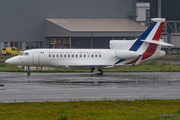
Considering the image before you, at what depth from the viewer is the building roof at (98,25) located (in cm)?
6944

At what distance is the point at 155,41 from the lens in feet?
111

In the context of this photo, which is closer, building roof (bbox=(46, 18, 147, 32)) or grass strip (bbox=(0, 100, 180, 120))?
grass strip (bbox=(0, 100, 180, 120))

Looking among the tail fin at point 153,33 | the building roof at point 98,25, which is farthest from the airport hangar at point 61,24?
the tail fin at point 153,33

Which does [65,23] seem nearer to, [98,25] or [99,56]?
[98,25]

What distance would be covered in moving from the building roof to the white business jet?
34.3 m

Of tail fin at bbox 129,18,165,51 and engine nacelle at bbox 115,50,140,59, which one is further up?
tail fin at bbox 129,18,165,51

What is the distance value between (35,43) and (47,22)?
7065 mm

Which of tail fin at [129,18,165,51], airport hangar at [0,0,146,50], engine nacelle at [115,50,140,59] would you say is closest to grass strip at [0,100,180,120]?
engine nacelle at [115,50,140,59]

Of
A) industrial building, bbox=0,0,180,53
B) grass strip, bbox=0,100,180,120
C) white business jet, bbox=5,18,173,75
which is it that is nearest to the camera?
grass strip, bbox=0,100,180,120

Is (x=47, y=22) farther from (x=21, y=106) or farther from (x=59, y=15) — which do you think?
(x=21, y=106)

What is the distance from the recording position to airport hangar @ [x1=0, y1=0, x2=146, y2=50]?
2746 inches

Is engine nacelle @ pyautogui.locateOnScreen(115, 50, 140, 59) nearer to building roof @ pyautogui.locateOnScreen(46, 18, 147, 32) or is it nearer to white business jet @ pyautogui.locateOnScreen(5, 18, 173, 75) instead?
white business jet @ pyautogui.locateOnScreen(5, 18, 173, 75)

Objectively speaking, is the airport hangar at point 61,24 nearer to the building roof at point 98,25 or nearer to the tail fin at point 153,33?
the building roof at point 98,25

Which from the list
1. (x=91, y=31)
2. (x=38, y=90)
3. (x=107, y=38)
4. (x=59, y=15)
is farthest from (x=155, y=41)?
(x=59, y=15)
